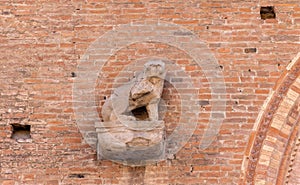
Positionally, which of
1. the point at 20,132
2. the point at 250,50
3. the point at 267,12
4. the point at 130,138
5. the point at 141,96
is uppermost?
the point at 267,12

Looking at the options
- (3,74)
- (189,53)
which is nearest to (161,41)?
(189,53)

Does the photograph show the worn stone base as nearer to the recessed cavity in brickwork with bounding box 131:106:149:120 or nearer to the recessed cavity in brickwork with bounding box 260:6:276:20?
the recessed cavity in brickwork with bounding box 131:106:149:120

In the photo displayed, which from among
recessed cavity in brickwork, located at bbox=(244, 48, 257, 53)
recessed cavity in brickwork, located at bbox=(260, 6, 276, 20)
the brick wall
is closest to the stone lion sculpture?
the brick wall

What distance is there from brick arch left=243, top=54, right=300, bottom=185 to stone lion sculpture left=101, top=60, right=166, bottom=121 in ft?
3.48

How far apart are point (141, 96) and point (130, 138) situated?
1.50ft

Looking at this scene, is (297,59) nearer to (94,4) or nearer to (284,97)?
(284,97)

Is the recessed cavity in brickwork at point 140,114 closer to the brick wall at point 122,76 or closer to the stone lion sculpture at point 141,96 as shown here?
the stone lion sculpture at point 141,96

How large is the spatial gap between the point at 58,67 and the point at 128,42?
30.3 inches

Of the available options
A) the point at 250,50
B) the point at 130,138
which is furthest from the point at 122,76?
the point at 250,50

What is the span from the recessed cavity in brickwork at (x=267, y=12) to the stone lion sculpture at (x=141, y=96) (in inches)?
54.3

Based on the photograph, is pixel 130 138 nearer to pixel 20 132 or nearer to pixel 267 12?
pixel 20 132

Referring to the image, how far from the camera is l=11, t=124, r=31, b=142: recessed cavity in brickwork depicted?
5330 millimetres

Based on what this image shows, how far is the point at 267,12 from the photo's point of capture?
584cm

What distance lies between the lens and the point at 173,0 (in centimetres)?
580
